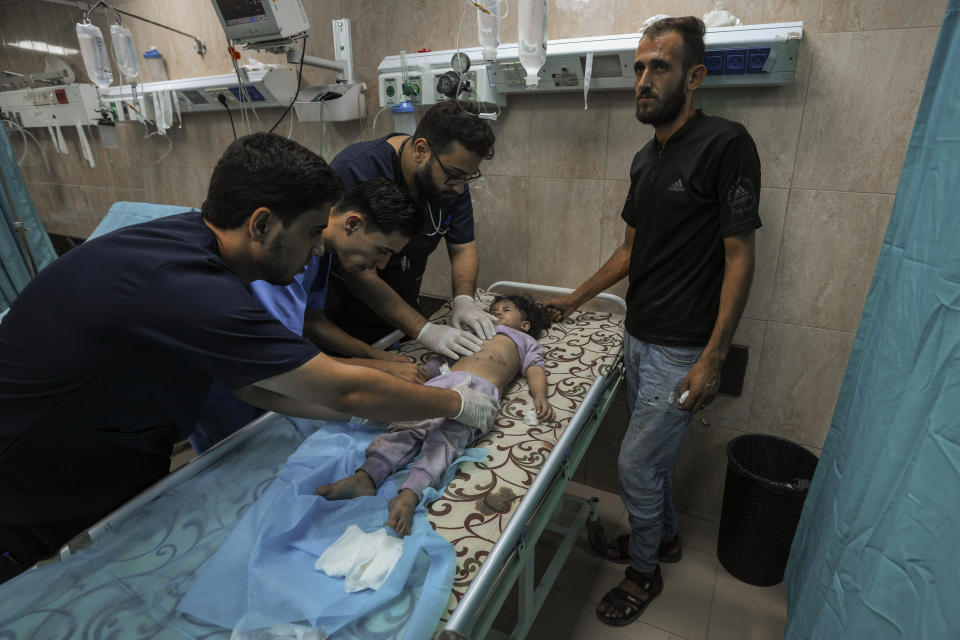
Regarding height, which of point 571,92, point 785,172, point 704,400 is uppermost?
point 571,92

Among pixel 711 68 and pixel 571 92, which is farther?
pixel 571 92

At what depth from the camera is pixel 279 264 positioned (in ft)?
4.18

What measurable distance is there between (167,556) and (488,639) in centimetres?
124

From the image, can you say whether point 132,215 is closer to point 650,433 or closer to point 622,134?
point 622,134

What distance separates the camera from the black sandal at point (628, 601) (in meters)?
2.23

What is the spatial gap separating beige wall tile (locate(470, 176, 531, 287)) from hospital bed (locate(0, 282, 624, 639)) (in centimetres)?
111

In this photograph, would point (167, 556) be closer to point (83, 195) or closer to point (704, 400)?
point (704, 400)

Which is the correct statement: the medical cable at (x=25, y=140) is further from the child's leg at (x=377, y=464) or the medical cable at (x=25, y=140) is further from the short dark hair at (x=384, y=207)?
the child's leg at (x=377, y=464)

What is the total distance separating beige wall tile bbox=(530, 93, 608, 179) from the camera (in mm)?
2525

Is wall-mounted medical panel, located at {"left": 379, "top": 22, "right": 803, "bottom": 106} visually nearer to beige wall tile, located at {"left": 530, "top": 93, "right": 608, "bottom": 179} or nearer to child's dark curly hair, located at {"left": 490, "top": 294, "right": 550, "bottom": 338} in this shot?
beige wall tile, located at {"left": 530, "top": 93, "right": 608, "bottom": 179}

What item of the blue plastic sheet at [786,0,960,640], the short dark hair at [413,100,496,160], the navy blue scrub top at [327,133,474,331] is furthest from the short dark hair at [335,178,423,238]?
the blue plastic sheet at [786,0,960,640]

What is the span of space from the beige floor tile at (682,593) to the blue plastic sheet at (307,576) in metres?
1.49

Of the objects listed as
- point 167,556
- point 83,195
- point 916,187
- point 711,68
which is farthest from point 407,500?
point 83,195

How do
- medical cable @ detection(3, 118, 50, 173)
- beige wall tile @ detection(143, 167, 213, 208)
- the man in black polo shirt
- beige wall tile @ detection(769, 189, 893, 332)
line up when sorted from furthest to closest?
medical cable @ detection(3, 118, 50, 173) < beige wall tile @ detection(143, 167, 213, 208) < beige wall tile @ detection(769, 189, 893, 332) < the man in black polo shirt
